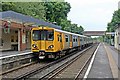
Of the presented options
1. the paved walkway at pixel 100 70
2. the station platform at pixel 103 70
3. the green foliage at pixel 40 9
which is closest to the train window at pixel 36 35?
the station platform at pixel 103 70

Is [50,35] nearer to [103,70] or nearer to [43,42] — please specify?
[43,42]

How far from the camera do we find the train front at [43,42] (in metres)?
19.6

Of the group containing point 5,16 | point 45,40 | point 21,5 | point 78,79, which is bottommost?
point 78,79

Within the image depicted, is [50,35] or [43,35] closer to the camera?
[50,35]

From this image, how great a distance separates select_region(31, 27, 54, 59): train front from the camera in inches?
773

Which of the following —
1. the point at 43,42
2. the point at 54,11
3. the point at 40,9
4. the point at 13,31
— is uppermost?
the point at 54,11

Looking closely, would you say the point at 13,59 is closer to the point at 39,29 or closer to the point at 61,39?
the point at 39,29

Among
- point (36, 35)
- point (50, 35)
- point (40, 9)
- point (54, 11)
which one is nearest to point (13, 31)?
point (36, 35)

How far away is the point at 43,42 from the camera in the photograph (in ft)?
64.7

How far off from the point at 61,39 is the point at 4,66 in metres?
7.62

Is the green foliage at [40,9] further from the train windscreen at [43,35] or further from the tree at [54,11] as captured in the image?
the train windscreen at [43,35]

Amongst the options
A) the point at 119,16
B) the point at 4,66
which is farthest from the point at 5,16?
the point at 119,16

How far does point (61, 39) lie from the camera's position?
2211 centimetres

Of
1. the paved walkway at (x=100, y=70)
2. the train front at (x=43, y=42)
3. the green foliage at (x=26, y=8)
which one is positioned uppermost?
the green foliage at (x=26, y=8)
